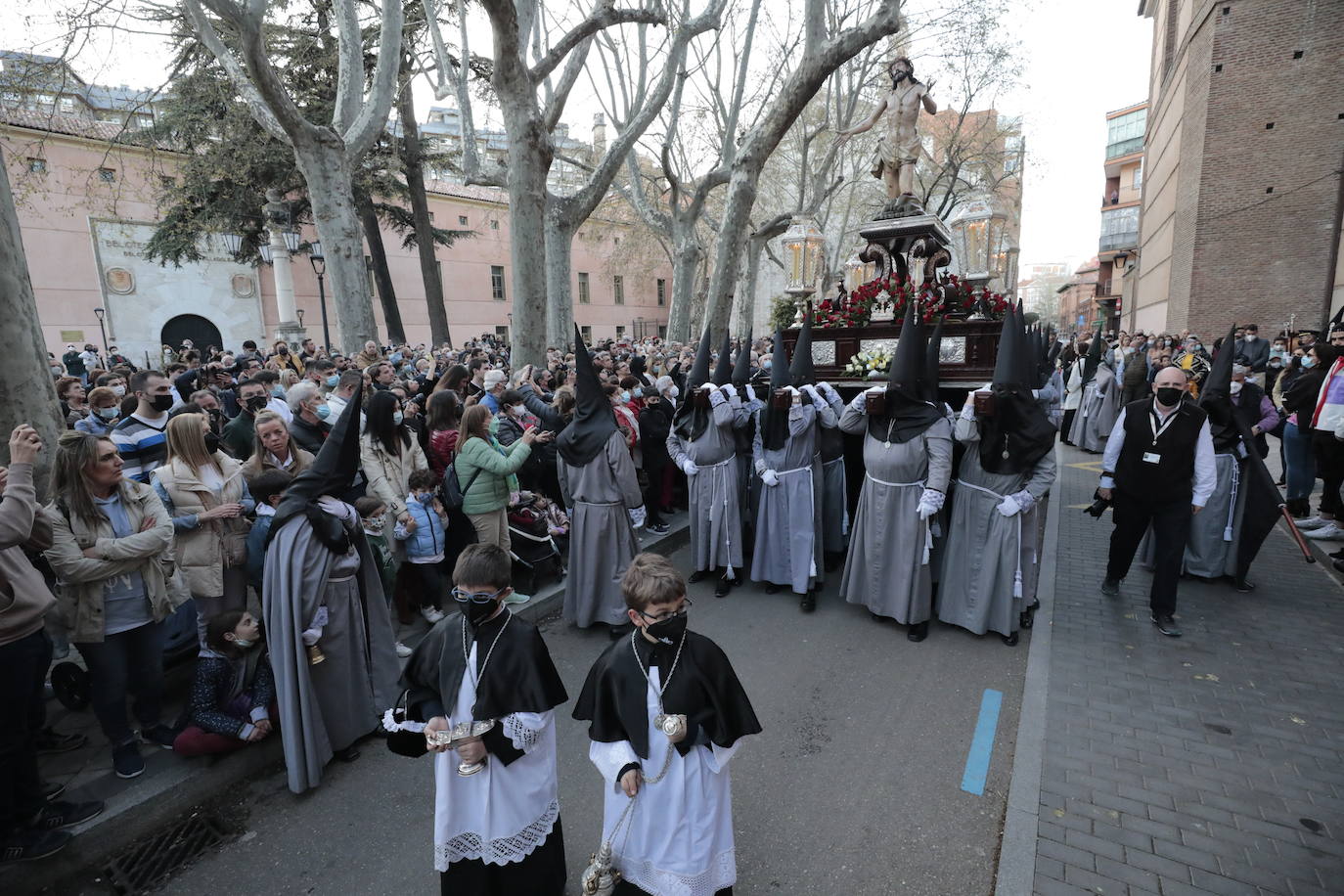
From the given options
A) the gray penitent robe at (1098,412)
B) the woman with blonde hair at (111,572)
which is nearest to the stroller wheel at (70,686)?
the woman with blonde hair at (111,572)

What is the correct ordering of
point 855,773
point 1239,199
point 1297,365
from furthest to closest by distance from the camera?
point 1239,199, point 1297,365, point 855,773

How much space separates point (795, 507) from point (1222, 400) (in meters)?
3.90

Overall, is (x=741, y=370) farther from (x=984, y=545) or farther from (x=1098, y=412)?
(x=1098, y=412)

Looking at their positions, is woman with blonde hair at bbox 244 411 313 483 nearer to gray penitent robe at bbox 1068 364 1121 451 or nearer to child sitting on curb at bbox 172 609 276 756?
child sitting on curb at bbox 172 609 276 756

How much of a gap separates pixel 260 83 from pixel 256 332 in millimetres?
24301

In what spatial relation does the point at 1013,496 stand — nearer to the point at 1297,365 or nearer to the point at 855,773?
the point at 855,773

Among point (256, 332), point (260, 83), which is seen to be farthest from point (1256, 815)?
point (256, 332)

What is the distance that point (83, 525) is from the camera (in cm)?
337

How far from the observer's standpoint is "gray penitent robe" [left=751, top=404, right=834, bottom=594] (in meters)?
5.98

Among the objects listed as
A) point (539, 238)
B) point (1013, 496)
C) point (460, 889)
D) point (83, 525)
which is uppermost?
point (539, 238)

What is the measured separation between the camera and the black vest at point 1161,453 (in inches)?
205

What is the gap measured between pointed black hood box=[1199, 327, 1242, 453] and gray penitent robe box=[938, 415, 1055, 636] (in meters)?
2.00

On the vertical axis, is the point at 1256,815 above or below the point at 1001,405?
below

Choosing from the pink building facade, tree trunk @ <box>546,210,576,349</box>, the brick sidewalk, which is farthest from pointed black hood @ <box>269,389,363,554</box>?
A: the pink building facade
